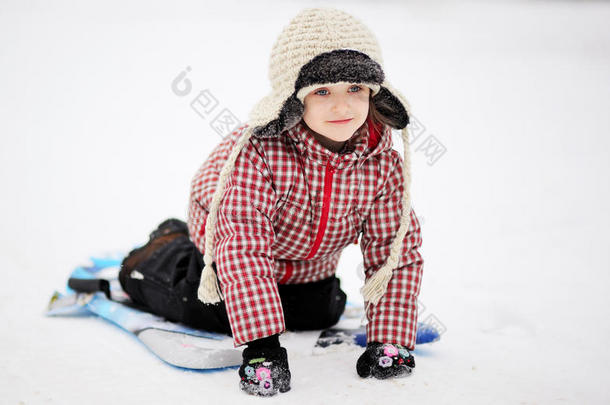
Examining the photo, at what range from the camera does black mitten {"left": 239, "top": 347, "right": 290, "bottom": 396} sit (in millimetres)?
1000

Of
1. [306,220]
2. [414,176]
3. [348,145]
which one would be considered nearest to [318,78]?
[348,145]

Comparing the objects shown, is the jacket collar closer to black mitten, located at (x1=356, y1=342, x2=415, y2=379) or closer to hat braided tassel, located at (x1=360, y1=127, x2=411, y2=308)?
hat braided tassel, located at (x1=360, y1=127, x2=411, y2=308)

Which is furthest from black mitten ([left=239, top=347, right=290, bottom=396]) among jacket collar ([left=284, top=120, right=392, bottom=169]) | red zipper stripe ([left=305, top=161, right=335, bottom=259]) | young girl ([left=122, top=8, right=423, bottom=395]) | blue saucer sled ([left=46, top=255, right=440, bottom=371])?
jacket collar ([left=284, top=120, right=392, bottom=169])

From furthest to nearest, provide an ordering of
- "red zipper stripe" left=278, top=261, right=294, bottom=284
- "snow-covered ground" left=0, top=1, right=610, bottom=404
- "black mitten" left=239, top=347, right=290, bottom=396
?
"red zipper stripe" left=278, top=261, right=294, bottom=284, "snow-covered ground" left=0, top=1, right=610, bottom=404, "black mitten" left=239, top=347, right=290, bottom=396

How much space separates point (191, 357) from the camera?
3.72ft

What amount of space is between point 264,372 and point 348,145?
459 millimetres

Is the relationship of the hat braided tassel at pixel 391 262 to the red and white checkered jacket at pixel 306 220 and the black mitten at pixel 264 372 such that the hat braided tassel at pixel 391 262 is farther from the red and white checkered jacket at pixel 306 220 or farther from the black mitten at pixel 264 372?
the black mitten at pixel 264 372

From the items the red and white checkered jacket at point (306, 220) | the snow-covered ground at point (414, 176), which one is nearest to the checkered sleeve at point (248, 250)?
the red and white checkered jacket at point (306, 220)

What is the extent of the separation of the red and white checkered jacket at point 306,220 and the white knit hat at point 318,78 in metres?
0.03

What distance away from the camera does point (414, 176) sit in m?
3.02

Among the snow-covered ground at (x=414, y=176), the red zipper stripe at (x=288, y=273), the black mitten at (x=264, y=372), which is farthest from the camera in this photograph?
the red zipper stripe at (x=288, y=273)

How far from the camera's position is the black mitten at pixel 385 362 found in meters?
1.08

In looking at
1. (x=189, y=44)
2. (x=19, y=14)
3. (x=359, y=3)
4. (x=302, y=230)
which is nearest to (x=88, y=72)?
(x=189, y=44)

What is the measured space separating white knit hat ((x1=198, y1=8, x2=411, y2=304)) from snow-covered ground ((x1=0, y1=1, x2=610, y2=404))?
8.6 inches
